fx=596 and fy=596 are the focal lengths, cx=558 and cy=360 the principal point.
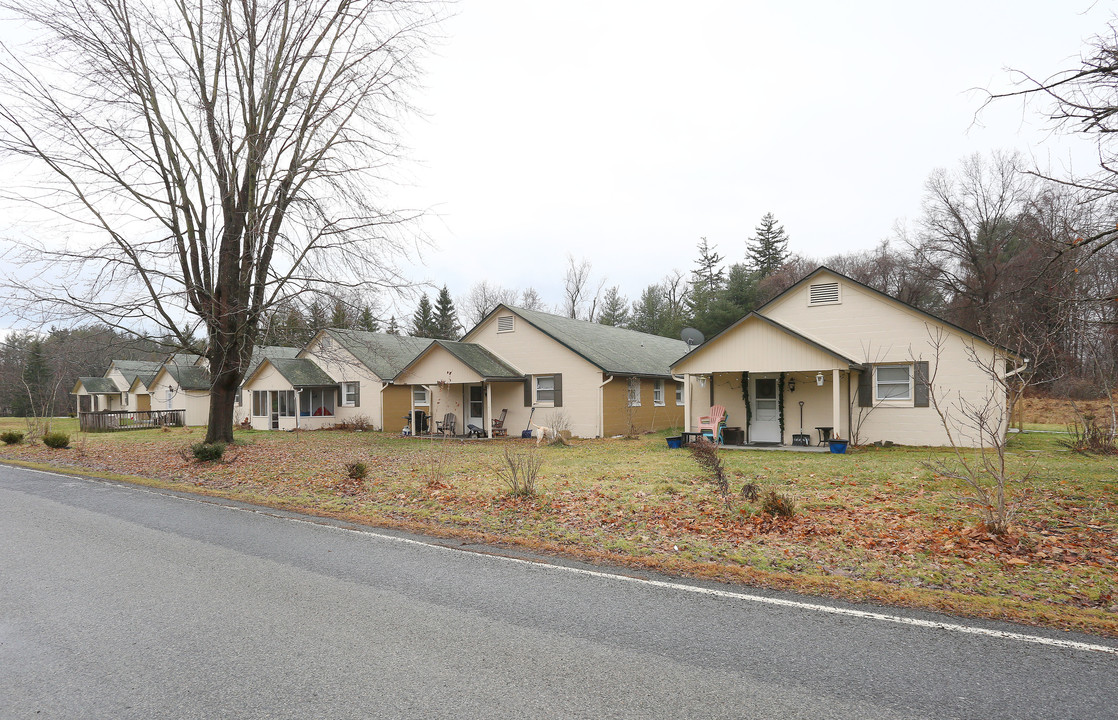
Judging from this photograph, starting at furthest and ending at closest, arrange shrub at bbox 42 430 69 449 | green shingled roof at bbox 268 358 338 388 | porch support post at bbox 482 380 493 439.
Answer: green shingled roof at bbox 268 358 338 388 < porch support post at bbox 482 380 493 439 < shrub at bbox 42 430 69 449

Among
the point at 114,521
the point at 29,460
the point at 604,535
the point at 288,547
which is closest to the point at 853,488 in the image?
the point at 604,535

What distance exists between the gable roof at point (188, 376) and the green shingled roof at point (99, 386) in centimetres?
1248

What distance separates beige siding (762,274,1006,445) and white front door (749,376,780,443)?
2.04 meters

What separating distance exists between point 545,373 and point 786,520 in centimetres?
1627

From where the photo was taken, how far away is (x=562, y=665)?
12.6 feet

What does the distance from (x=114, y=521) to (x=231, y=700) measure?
6.89 m

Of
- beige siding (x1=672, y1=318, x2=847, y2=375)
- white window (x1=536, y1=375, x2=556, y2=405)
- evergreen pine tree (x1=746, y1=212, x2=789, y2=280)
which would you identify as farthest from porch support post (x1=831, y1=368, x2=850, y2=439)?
evergreen pine tree (x1=746, y1=212, x2=789, y2=280)

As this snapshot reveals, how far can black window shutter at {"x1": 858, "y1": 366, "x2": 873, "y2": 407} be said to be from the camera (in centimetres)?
1744

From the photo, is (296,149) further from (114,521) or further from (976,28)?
(976,28)

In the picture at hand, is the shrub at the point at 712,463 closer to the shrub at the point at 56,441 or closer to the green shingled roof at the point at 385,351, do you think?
the green shingled roof at the point at 385,351

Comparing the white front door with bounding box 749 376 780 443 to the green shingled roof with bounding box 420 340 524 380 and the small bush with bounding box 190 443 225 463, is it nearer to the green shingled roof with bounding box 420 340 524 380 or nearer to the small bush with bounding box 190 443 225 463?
the green shingled roof with bounding box 420 340 524 380

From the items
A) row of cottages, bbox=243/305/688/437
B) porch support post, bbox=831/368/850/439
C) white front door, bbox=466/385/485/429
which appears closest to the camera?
porch support post, bbox=831/368/850/439

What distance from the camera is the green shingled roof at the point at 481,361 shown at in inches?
883

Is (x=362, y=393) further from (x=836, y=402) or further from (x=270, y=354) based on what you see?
(x=836, y=402)
